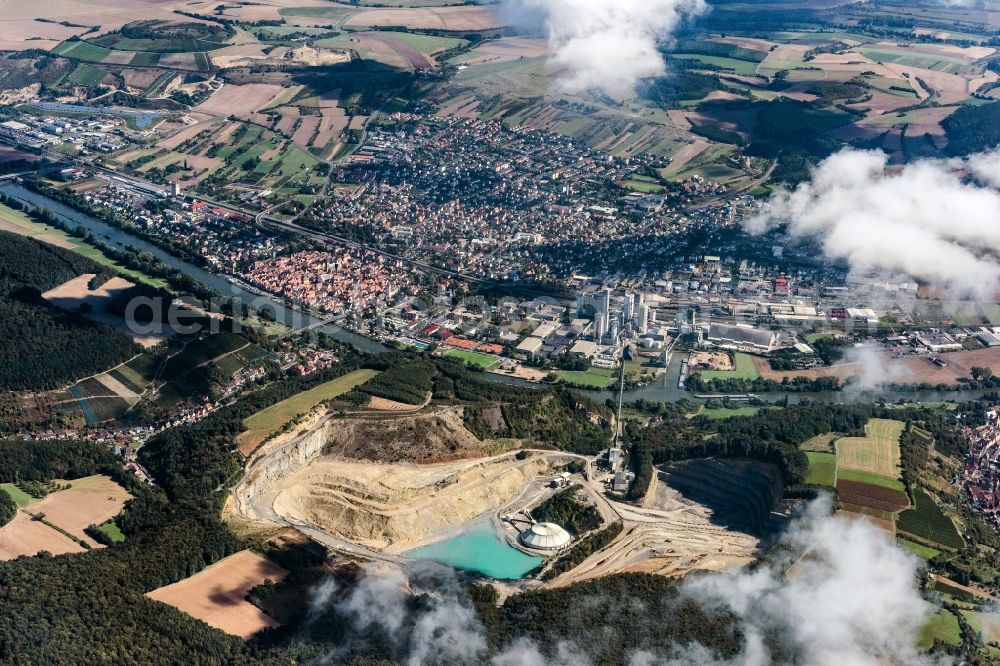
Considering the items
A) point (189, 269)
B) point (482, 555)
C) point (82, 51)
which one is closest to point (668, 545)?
point (482, 555)

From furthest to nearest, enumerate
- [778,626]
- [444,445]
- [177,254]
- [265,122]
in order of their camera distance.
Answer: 1. [265,122]
2. [177,254]
3. [444,445]
4. [778,626]

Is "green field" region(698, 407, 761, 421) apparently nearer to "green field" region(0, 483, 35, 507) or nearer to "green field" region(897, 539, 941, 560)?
"green field" region(897, 539, 941, 560)

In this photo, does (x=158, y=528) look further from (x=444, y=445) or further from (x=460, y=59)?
(x=460, y=59)

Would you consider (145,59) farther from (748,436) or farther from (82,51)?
(748,436)

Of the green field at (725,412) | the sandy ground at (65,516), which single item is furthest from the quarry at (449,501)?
the green field at (725,412)

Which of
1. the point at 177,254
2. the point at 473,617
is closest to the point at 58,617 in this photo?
the point at 473,617

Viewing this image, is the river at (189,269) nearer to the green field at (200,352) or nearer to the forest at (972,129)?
the green field at (200,352)

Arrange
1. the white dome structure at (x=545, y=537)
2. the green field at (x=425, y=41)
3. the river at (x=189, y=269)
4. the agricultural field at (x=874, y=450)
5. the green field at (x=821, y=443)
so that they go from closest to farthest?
the white dome structure at (x=545, y=537), the agricultural field at (x=874, y=450), the green field at (x=821, y=443), the river at (x=189, y=269), the green field at (x=425, y=41)
